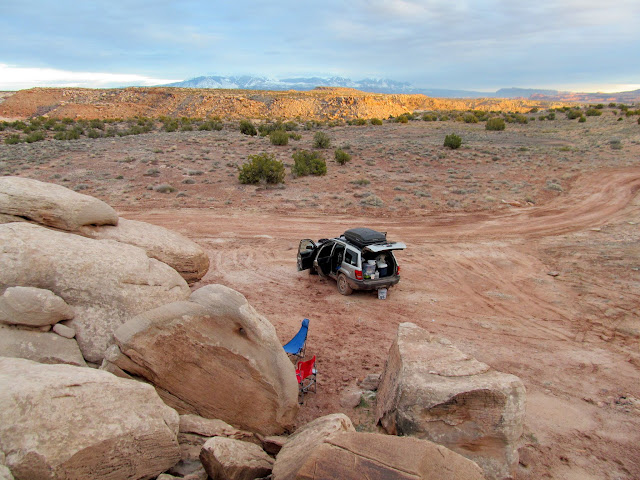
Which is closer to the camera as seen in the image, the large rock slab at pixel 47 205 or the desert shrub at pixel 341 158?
the large rock slab at pixel 47 205

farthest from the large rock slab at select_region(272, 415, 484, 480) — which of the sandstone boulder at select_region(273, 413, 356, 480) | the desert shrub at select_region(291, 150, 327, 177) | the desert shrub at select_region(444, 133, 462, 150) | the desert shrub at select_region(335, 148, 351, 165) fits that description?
the desert shrub at select_region(444, 133, 462, 150)

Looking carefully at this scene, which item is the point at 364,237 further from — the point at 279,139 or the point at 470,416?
the point at 279,139

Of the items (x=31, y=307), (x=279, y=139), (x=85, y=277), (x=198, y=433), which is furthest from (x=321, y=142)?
(x=198, y=433)

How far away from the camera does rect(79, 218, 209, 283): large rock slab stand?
28.0 feet

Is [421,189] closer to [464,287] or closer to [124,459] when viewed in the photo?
[464,287]

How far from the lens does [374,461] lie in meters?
3.65

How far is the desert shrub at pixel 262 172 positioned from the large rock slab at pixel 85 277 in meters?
17.3

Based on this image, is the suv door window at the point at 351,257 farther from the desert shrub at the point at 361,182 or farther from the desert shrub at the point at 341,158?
the desert shrub at the point at 341,158

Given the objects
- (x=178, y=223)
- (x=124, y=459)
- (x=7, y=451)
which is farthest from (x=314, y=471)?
(x=178, y=223)

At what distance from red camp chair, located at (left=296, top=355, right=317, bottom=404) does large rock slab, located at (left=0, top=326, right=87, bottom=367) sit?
3.53 meters

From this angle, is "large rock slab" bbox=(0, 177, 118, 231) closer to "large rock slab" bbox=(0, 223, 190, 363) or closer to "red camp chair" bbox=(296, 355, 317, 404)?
"large rock slab" bbox=(0, 223, 190, 363)

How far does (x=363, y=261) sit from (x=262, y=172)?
14.2 meters

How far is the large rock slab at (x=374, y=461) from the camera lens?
11.7 ft

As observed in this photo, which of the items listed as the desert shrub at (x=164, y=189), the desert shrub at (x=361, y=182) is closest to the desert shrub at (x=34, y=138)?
the desert shrub at (x=164, y=189)
